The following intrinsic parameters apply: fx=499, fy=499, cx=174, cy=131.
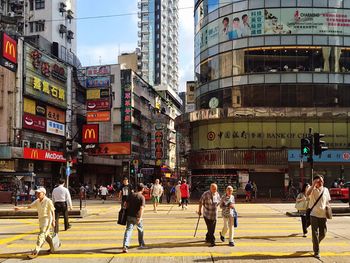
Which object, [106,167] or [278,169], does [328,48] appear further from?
[106,167]

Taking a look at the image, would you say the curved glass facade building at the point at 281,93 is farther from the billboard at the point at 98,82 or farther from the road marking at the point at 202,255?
the road marking at the point at 202,255

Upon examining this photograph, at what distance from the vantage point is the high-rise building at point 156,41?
466 ft

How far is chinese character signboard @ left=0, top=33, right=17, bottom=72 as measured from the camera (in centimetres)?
4172

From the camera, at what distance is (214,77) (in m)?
47.6

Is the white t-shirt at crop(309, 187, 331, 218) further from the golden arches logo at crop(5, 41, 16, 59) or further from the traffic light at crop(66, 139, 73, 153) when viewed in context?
the golden arches logo at crop(5, 41, 16, 59)

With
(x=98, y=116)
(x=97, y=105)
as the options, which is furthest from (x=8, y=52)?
(x=97, y=105)

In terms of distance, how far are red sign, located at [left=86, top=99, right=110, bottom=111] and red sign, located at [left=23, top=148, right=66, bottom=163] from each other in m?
7.36

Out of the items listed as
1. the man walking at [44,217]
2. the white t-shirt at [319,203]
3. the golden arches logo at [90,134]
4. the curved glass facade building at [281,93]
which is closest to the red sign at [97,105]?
the golden arches logo at [90,134]

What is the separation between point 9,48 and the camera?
43.2 metres

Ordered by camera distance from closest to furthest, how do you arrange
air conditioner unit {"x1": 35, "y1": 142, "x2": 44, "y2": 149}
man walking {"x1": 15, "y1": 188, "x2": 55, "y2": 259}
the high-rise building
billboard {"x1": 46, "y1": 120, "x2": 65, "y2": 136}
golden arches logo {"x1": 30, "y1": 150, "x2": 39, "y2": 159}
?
1. man walking {"x1": 15, "y1": 188, "x2": 55, "y2": 259}
2. golden arches logo {"x1": 30, "y1": 150, "x2": 39, "y2": 159}
3. air conditioner unit {"x1": 35, "y1": 142, "x2": 44, "y2": 149}
4. billboard {"x1": 46, "y1": 120, "x2": 65, "y2": 136}
5. the high-rise building

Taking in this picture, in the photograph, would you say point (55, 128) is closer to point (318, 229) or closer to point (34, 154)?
point (34, 154)

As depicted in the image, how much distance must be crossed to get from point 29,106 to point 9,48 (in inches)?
244

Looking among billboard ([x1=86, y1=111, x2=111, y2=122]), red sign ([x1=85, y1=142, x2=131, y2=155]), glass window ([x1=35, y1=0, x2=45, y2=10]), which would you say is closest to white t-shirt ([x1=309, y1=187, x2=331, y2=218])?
billboard ([x1=86, y1=111, x2=111, y2=122])

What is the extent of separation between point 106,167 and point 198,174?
23966mm
